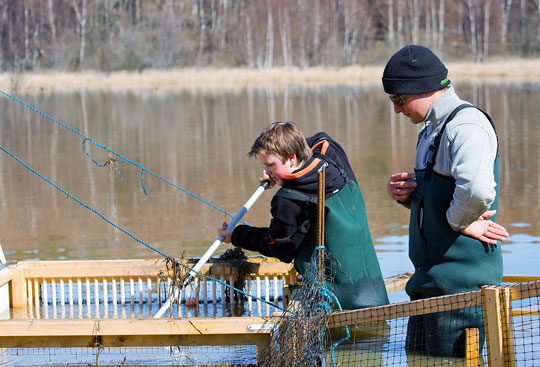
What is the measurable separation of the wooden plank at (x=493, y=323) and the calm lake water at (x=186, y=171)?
11.5ft

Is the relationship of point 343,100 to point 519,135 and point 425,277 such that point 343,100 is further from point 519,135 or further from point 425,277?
point 425,277

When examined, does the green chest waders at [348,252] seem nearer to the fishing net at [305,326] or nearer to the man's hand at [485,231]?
the fishing net at [305,326]

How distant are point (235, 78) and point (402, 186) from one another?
42446mm

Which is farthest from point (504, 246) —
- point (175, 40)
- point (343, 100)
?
point (175, 40)

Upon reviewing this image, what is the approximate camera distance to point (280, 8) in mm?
62438

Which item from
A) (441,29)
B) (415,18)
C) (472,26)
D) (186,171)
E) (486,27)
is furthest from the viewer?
(415,18)

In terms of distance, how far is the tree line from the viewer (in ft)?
195

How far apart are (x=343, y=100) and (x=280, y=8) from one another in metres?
33.9

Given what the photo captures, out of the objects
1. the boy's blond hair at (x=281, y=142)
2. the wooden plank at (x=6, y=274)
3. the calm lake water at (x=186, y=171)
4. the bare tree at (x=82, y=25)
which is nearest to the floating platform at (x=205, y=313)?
the wooden plank at (x=6, y=274)

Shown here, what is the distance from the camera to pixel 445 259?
4.12 m

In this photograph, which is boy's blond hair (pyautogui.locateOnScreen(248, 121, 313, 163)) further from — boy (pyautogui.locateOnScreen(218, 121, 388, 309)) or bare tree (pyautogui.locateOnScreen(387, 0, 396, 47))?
bare tree (pyautogui.locateOnScreen(387, 0, 396, 47))

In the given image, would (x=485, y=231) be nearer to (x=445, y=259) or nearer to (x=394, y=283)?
(x=445, y=259)

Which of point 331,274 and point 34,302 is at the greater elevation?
point 331,274

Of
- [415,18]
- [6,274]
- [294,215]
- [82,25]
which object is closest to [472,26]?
[415,18]
